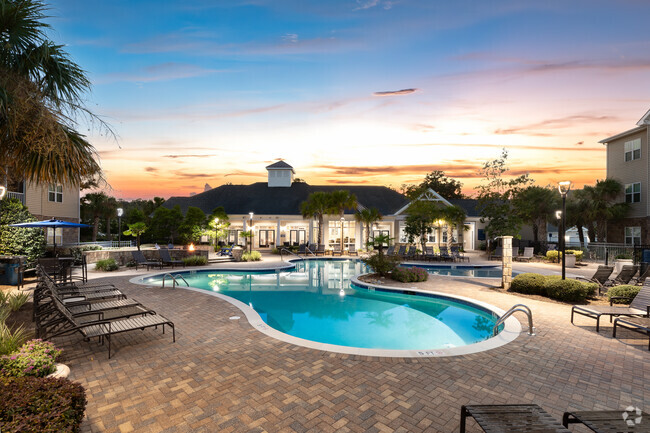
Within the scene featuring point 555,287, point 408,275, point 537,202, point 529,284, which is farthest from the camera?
point 537,202

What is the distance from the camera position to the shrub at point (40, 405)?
248 cm

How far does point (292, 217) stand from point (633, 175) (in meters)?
26.3

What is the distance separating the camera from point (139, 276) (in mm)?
13977

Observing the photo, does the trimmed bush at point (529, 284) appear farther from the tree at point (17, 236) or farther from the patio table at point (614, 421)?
the tree at point (17, 236)

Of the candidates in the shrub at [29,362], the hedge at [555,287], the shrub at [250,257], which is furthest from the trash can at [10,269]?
the hedge at [555,287]

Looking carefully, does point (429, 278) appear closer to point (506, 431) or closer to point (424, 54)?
point (424, 54)

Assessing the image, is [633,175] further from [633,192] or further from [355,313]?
[355,313]

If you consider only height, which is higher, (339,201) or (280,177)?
(280,177)

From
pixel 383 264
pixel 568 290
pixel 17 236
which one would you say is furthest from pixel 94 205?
pixel 568 290

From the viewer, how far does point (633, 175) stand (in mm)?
22641

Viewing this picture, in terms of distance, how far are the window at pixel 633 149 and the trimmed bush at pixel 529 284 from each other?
19.8 metres

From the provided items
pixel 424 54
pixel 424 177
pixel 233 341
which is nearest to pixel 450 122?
pixel 424 54

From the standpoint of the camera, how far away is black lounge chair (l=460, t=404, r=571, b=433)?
8.50 feet

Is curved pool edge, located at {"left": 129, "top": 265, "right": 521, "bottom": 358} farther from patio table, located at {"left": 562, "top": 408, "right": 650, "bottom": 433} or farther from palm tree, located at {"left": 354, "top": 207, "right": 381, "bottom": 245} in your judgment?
palm tree, located at {"left": 354, "top": 207, "right": 381, "bottom": 245}
